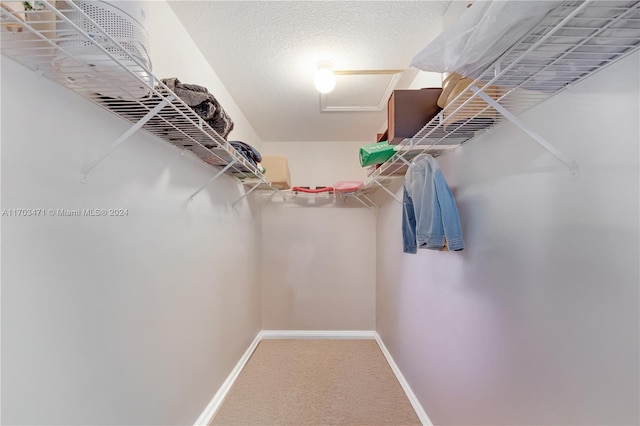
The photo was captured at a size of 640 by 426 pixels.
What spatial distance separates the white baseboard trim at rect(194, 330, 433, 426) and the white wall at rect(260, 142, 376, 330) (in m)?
0.07

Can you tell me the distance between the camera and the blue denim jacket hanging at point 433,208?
122 cm

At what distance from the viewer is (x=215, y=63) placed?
73.2 inches

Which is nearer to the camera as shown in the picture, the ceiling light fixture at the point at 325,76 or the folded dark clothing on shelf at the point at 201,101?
the folded dark clothing on shelf at the point at 201,101

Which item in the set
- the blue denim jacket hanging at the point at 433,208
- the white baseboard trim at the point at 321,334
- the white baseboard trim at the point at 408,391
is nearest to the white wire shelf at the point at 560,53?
the blue denim jacket hanging at the point at 433,208

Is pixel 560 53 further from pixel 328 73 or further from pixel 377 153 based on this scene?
pixel 328 73

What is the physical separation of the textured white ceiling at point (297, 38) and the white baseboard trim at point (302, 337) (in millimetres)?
2282

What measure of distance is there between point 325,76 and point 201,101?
938mm

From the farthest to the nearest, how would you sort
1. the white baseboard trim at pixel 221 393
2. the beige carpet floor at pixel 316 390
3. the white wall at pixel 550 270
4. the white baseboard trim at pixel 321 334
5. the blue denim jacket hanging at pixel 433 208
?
the white baseboard trim at pixel 321 334 < the beige carpet floor at pixel 316 390 < the white baseboard trim at pixel 221 393 < the blue denim jacket hanging at pixel 433 208 < the white wall at pixel 550 270

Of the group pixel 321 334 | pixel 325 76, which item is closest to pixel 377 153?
pixel 325 76

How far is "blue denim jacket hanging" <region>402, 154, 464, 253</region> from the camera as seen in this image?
47.9 inches

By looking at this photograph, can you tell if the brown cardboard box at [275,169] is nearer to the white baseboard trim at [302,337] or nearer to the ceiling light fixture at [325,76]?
the ceiling light fixture at [325,76]

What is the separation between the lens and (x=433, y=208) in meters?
1.27

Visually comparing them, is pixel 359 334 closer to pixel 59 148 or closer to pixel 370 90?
pixel 370 90

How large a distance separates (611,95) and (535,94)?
21 cm
